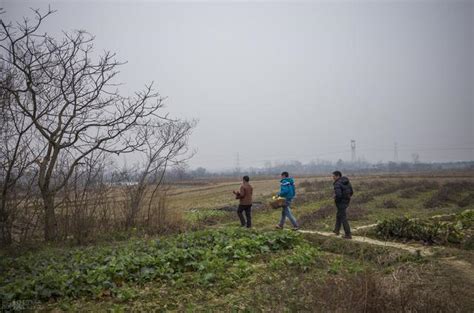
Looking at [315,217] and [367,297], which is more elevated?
[367,297]

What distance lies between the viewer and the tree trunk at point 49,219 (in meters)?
12.1

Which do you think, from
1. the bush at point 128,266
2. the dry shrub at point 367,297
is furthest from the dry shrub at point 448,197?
the dry shrub at point 367,297

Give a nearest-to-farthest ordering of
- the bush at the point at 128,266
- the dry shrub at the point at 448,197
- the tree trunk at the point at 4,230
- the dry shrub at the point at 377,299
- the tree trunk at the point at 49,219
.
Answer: the dry shrub at the point at 377,299 < the bush at the point at 128,266 < the tree trunk at the point at 4,230 < the tree trunk at the point at 49,219 < the dry shrub at the point at 448,197

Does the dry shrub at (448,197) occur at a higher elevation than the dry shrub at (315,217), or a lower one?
lower

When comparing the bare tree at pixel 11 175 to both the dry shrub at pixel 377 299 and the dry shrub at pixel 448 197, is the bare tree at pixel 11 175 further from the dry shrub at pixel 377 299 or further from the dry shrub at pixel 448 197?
the dry shrub at pixel 448 197

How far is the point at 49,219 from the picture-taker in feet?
40.1

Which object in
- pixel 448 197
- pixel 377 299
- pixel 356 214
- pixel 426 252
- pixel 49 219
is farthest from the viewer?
pixel 448 197

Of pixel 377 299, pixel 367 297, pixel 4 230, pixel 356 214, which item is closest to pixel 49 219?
pixel 4 230

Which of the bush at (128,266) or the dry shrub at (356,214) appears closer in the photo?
the bush at (128,266)

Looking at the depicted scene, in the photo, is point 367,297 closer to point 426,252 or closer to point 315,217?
point 426,252

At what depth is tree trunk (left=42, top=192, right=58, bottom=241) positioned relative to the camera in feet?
39.8

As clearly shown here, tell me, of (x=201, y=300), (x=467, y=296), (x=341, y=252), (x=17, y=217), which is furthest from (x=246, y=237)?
(x=17, y=217)

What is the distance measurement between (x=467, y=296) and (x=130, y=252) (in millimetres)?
7466

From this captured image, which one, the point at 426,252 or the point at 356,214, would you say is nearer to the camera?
the point at 426,252
